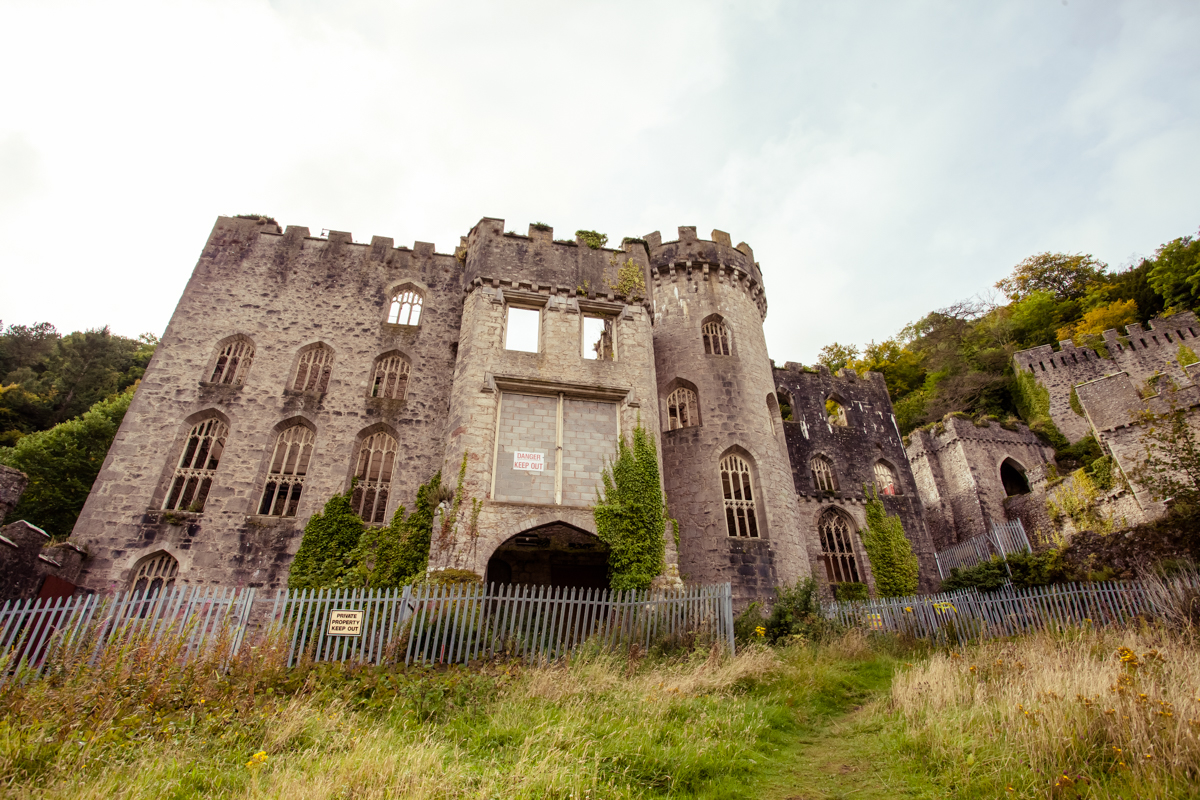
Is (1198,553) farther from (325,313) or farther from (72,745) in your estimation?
(325,313)

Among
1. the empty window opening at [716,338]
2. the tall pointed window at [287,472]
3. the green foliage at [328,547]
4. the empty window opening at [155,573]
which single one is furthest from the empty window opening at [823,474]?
the empty window opening at [155,573]

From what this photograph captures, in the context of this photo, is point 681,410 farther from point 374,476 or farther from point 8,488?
point 8,488

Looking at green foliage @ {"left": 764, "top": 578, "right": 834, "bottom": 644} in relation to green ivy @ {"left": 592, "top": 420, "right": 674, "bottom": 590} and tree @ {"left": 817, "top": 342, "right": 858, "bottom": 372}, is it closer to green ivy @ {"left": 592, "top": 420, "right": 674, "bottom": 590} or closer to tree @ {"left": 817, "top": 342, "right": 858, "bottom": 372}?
green ivy @ {"left": 592, "top": 420, "right": 674, "bottom": 590}

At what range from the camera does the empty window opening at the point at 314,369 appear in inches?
695

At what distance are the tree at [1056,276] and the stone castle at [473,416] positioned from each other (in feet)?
105

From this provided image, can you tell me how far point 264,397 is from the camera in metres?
17.0

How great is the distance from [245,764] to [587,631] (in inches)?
263

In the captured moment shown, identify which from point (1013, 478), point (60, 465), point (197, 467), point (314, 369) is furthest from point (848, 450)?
point (60, 465)

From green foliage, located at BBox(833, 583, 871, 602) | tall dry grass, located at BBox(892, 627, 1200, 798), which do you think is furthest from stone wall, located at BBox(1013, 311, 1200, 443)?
tall dry grass, located at BBox(892, 627, 1200, 798)

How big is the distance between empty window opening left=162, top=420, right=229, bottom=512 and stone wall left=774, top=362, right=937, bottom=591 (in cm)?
1776

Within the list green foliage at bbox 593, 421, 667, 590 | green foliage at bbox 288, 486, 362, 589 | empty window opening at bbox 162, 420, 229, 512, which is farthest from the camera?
empty window opening at bbox 162, 420, 229, 512

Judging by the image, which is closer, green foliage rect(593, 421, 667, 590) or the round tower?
green foliage rect(593, 421, 667, 590)

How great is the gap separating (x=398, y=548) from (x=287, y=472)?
4168 millimetres

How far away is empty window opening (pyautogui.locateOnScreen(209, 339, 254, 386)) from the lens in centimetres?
1725
